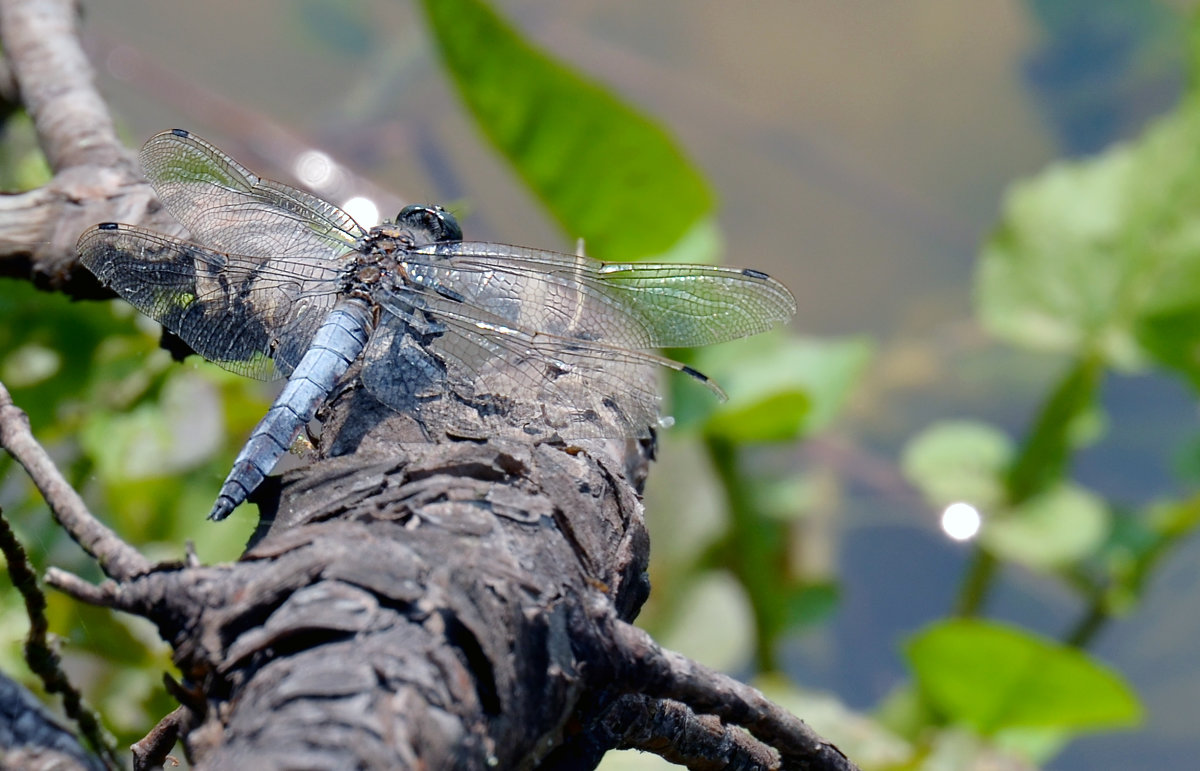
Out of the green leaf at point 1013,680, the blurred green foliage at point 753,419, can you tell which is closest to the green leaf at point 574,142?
the blurred green foliage at point 753,419

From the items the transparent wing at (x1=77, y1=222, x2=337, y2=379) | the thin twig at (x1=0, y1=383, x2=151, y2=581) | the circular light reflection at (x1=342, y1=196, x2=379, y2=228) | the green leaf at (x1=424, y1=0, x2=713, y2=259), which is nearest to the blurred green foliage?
the green leaf at (x1=424, y1=0, x2=713, y2=259)

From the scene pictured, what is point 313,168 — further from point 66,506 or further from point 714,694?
point 714,694

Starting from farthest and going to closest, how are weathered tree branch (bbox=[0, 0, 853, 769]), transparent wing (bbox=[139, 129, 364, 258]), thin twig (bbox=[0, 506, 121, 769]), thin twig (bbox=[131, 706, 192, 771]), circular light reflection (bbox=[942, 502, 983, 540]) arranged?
circular light reflection (bbox=[942, 502, 983, 540]), transparent wing (bbox=[139, 129, 364, 258]), thin twig (bbox=[0, 506, 121, 769]), thin twig (bbox=[131, 706, 192, 771]), weathered tree branch (bbox=[0, 0, 853, 769])

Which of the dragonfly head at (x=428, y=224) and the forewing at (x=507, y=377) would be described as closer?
the forewing at (x=507, y=377)

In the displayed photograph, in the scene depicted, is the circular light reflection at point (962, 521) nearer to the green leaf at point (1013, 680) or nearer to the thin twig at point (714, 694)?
the green leaf at point (1013, 680)

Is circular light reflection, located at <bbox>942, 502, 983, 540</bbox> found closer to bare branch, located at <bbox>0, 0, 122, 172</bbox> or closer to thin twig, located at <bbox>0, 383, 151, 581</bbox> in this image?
bare branch, located at <bbox>0, 0, 122, 172</bbox>

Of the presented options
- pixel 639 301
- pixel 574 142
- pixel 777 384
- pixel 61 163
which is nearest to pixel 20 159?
pixel 61 163
